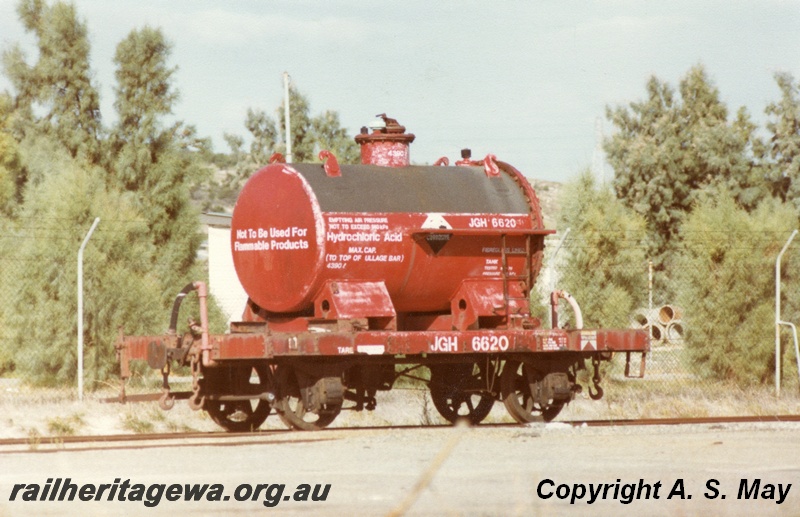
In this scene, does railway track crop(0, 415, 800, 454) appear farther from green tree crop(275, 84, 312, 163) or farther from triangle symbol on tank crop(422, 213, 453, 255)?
green tree crop(275, 84, 312, 163)

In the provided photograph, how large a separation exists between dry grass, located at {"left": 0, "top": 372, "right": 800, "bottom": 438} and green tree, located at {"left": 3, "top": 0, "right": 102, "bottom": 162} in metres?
23.9

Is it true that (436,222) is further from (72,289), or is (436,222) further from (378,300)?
(72,289)

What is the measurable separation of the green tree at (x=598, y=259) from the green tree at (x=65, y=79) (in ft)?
70.6

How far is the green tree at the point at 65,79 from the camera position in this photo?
42594mm

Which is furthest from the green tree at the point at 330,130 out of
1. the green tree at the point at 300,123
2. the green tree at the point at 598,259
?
the green tree at the point at 598,259

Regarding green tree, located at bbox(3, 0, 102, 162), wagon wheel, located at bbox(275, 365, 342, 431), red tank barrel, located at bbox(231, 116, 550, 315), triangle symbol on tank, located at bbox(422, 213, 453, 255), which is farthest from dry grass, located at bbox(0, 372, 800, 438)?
green tree, located at bbox(3, 0, 102, 162)

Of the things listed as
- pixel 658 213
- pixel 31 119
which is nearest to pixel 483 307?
pixel 31 119

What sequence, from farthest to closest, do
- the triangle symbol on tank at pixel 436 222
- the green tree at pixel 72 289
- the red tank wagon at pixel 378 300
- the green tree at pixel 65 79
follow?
the green tree at pixel 65 79 → the green tree at pixel 72 289 → the triangle symbol on tank at pixel 436 222 → the red tank wagon at pixel 378 300

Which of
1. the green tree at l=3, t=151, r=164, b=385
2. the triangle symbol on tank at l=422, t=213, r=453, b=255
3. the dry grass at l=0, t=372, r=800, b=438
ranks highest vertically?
the triangle symbol on tank at l=422, t=213, r=453, b=255

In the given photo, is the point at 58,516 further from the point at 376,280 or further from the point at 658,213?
the point at 658,213

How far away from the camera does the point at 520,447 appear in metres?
11.8

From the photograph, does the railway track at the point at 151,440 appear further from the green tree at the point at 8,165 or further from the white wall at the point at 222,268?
the green tree at the point at 8,165

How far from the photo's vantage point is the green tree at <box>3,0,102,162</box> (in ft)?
140

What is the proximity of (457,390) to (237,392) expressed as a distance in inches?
107
